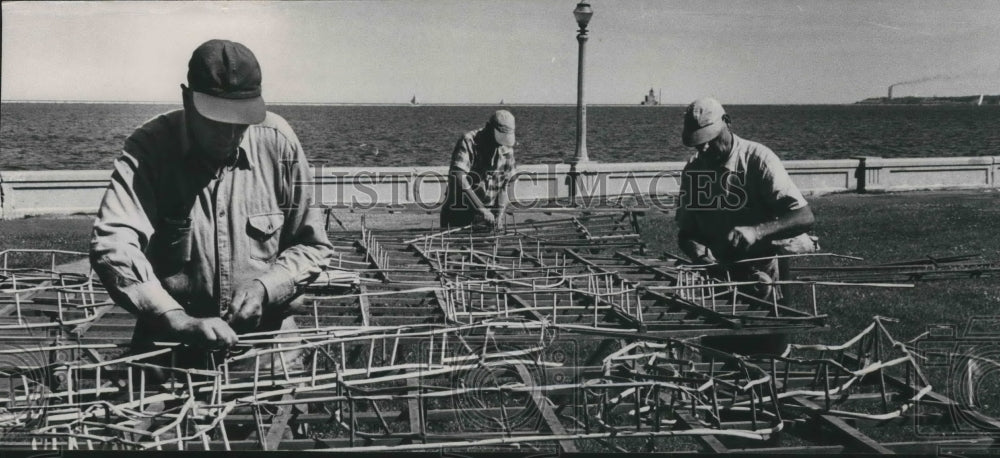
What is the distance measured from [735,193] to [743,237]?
0.36 metres

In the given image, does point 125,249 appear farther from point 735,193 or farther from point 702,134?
point 735,193

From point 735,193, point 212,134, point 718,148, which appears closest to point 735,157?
point 718,148

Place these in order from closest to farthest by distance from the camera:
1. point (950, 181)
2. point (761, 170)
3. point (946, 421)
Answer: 1. point (946, 421)
2. point (761, 170)
3. point (950, 181)

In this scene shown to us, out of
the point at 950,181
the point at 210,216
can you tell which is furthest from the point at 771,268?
the point at 950,181

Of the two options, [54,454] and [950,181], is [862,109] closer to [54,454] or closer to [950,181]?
[950,181]

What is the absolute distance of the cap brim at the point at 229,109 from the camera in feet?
11.1

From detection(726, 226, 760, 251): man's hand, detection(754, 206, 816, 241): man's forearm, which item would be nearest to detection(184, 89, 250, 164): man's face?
detection(726, 226, 760, 251): man's hand

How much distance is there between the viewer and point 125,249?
11.4ft

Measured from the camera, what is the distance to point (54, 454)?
9.73 ft

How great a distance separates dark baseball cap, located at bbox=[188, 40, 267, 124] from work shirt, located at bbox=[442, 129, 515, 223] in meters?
6.06

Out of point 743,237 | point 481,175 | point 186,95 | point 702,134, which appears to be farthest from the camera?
point 481,175

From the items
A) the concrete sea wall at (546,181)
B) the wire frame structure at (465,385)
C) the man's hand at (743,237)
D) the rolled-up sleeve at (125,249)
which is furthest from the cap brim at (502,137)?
the rolled-up sleeve at (125,249)

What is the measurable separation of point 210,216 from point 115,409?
0.86 m

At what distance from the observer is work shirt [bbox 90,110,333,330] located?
3688mm
